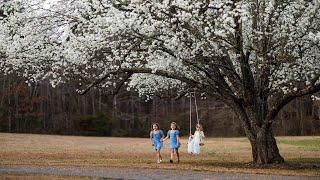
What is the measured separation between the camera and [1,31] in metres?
20.8

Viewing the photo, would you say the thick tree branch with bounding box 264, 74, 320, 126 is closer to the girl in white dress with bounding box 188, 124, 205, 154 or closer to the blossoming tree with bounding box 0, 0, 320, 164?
the blossoming tree with bounding box 0, 0, 320, 164

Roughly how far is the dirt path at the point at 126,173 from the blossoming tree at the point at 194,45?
381 cm

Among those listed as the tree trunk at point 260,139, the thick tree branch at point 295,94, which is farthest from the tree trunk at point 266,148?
the thick tree branch at point 295,94

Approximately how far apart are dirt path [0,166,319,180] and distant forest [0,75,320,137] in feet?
172

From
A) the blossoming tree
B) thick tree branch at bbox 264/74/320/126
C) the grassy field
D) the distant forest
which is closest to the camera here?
the blossoming tree

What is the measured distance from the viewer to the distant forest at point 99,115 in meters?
72.2

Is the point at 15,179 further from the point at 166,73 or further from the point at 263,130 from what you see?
the point at 263,130

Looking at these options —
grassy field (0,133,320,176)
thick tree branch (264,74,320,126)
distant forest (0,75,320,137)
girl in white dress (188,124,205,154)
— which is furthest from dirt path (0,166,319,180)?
distant forest (0,75,320,137)

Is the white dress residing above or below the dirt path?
above

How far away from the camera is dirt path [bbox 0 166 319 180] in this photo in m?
16.0

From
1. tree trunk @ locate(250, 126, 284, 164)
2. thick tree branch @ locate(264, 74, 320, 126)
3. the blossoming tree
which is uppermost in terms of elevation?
the blossoming tree

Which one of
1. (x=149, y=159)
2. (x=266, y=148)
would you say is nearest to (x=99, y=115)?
(x=149, y=159)

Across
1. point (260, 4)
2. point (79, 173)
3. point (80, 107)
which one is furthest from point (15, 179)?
point (80, 107)

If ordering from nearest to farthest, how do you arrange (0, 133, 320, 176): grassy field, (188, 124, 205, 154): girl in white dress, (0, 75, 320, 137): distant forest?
(0, 133, 320, 176): grassy field < (188, 124, 205, 154): girl in white dress < (0, 75, 320, 137): distant forest
